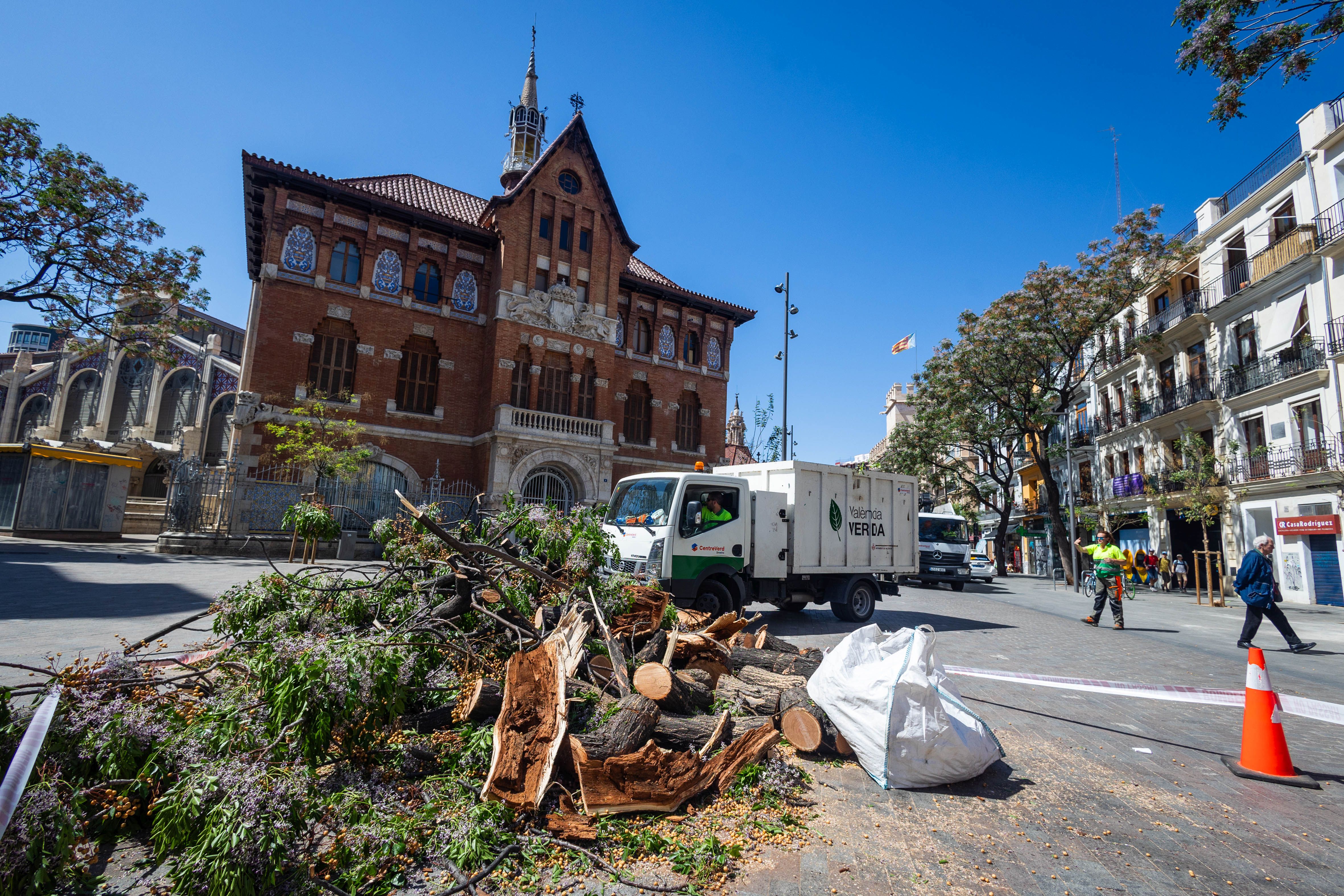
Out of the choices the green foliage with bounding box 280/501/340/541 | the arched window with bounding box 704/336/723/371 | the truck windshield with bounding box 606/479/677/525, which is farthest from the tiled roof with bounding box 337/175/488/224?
the truck windshield with bounding box 606/479/677/525

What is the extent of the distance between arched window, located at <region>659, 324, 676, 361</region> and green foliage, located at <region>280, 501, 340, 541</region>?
20.0 metres

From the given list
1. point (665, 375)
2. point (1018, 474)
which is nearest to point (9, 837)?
point (665, 375)

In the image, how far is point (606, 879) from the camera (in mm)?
3012

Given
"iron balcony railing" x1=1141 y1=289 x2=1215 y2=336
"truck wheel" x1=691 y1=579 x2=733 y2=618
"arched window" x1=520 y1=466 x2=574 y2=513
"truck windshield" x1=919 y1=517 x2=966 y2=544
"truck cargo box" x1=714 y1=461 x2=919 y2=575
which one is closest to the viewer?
"truck wheel" x1=691 y1=579 x2=733 y2=618

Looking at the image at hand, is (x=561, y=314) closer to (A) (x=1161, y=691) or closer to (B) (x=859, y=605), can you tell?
(B) (x=859, y=605)

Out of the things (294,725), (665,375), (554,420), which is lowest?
(294,725)

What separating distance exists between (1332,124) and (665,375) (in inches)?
960

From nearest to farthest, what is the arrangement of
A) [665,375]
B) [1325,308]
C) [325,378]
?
[1325,308] → [325,378] → [665,375]

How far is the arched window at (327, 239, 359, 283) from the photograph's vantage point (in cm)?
2236

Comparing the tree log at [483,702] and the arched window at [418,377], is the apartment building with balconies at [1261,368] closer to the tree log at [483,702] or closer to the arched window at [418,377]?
the tree log at [483,702]

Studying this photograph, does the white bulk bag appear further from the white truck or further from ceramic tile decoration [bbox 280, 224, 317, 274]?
ceramic tile decoration [bbox 280, 224, 317, 274]

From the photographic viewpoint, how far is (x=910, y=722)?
4152 mm

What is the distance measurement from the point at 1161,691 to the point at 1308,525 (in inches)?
768

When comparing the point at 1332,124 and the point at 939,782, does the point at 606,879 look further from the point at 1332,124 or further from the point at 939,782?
the point at 1332,124
